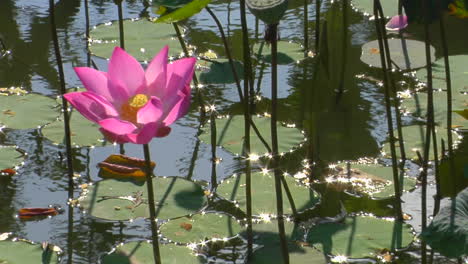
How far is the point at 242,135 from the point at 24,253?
865 millimetres

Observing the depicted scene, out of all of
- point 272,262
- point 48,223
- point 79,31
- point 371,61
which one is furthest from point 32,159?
point 371,61

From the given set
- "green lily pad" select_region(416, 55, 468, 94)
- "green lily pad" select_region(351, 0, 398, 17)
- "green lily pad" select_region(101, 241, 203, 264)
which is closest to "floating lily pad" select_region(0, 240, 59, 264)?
"green lily pad" select_region(101, 241, 203, 264)

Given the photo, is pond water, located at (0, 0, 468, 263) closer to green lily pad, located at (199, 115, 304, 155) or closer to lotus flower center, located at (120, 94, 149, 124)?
green lily pad, located at (199, 115, 304, 155)

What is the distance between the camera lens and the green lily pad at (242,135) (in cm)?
253

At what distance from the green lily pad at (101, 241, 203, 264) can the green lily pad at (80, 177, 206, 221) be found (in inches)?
6.2

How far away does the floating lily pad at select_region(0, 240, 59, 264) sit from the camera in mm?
1912

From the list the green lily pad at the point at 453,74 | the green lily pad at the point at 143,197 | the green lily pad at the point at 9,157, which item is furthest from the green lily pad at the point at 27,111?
the green lily pad at the point at 453,74

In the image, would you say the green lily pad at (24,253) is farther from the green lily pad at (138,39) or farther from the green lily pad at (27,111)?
the green lily pad at (138,39)

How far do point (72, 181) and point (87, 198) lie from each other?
0.41ft

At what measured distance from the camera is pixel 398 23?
3.08m

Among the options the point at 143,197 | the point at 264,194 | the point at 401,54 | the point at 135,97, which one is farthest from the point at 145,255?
the point at 401,54

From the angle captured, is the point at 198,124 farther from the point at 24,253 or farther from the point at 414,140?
the point at 24,253

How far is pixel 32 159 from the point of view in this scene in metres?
2.48

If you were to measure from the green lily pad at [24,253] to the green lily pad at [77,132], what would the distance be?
61cm
